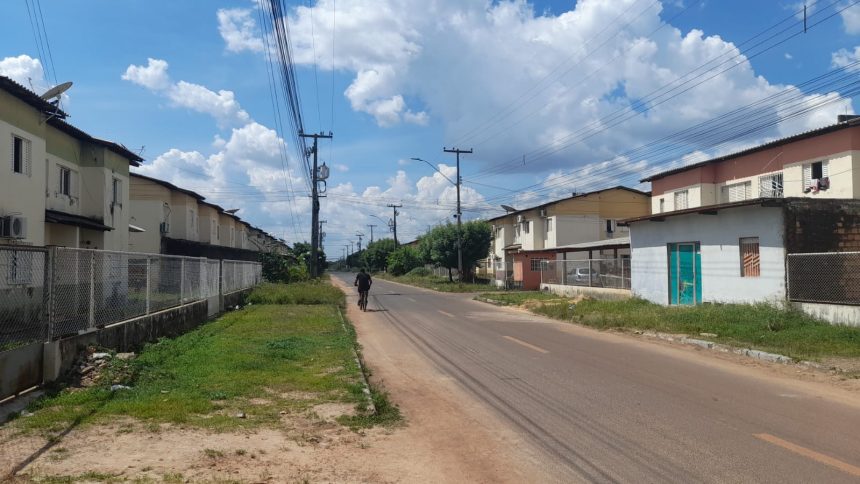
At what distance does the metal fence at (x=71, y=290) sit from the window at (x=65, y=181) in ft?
34.4

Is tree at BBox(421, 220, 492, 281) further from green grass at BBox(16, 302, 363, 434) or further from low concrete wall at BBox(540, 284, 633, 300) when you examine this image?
green grass at BBox(16, 302, 363, 434)

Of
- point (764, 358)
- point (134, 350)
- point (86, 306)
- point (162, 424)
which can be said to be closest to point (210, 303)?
point (134, 350)

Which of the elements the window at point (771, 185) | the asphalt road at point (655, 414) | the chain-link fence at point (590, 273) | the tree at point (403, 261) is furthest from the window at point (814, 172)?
the tree at point (403, 261)

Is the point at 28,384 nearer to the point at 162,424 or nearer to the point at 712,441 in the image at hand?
the point at 162,424

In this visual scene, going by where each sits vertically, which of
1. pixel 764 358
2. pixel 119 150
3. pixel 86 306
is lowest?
pixel 764 358

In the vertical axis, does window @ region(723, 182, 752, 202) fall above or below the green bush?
above

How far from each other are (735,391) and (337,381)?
19.3 feet

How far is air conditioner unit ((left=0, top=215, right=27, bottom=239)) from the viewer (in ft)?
56.6

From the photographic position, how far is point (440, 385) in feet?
31.3

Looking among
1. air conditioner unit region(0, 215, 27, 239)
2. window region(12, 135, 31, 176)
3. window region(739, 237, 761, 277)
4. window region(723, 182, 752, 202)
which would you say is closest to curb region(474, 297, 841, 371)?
window region(739, 237, 761, 277)

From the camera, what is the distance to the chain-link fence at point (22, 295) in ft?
25.0

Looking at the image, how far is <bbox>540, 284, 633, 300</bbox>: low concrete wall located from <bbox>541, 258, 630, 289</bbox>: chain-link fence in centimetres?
25

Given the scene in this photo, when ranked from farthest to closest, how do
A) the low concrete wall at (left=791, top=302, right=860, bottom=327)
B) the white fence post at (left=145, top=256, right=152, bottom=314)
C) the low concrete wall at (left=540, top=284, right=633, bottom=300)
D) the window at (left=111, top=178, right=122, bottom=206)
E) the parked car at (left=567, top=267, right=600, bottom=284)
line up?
the parked car at (left=567, top=267, right=600, bottom=284)
the low concrete wall at (left=540, top=284, right=633, bottom=300)
the window at (left=111, top=178, right=122, bottom=206)
the low concrete wall at (left=791, top=302, right=860, bottom=327)
the white fence post at (left=145, top=256, right=152, bottom=314)

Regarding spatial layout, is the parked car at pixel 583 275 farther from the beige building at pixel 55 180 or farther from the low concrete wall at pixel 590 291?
the beige building at pixel 55 180
